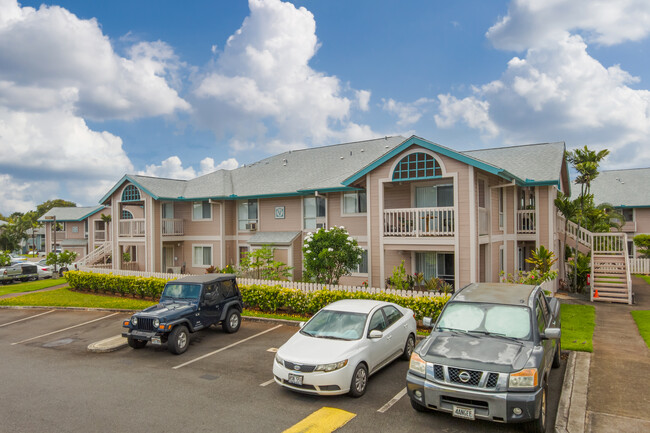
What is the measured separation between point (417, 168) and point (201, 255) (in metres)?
15.7

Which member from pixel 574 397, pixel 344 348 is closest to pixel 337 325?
pixel 344 348

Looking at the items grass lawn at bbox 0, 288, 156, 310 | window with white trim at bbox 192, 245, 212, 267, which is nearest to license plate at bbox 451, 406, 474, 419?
grass lawn at bbox 0, 288, 156, 310

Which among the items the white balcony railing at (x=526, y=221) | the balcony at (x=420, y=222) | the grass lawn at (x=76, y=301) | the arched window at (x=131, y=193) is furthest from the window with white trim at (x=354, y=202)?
the arched window at (x=131, y=193)

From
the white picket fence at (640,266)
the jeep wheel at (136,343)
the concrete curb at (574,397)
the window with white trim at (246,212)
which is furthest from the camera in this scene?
the white picket fence at (640,266)

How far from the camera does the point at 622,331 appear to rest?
492 inches

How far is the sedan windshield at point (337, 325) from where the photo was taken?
8734 millimetres

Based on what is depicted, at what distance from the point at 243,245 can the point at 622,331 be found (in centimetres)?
1884

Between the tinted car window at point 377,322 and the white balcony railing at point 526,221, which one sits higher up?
the white balcony railing at point 526,221

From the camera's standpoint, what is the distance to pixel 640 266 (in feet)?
92.6

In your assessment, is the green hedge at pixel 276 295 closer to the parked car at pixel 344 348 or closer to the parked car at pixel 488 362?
the parked car at pixel 344 348

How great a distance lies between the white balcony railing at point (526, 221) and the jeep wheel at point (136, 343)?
674 inches

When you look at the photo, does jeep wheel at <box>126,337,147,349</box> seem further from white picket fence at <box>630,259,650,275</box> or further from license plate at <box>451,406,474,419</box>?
white picket fence at <box>630,259,650,275</box>

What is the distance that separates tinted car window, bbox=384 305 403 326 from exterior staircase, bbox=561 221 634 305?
12.5 meters

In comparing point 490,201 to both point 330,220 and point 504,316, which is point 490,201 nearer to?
point 330,220
